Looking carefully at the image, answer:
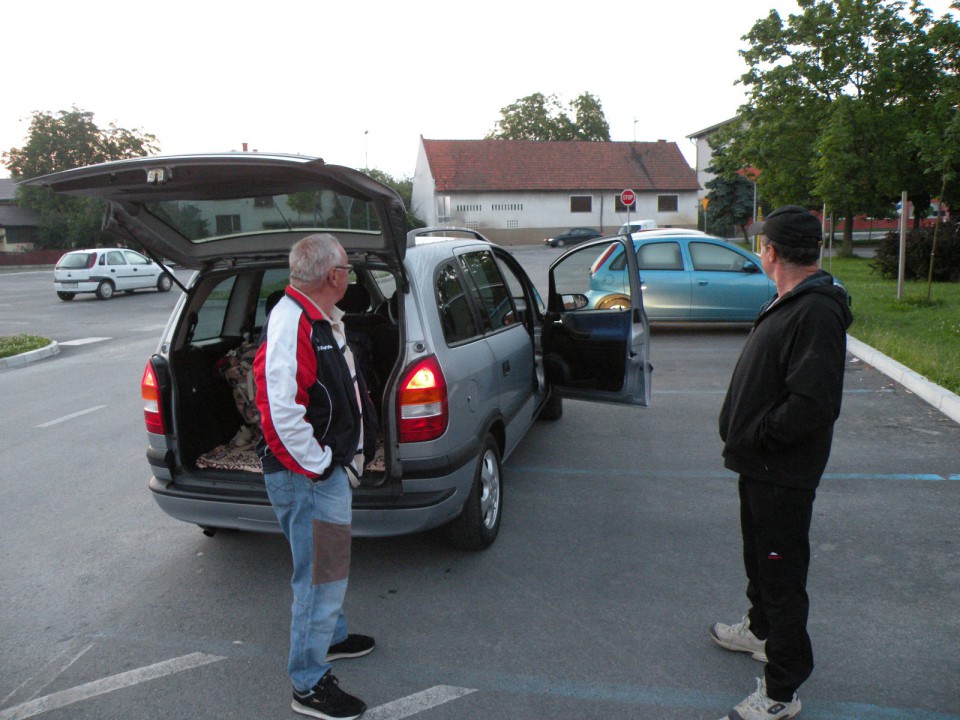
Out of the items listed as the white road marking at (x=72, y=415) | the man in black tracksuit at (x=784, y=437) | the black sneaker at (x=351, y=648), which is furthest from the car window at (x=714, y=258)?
the black sneaker at (x=351, y=648)

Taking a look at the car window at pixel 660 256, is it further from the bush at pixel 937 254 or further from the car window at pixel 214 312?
the car window at pixel 214 312

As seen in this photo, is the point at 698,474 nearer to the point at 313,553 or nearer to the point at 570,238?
the point at 313,553

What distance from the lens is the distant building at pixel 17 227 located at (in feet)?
201

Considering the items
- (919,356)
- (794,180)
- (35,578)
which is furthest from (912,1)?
(35,578)

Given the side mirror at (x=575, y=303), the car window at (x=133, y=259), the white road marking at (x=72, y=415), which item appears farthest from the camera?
the car window at (x=133, y=259)

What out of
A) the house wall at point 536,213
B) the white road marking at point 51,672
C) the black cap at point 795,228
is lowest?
the white road marking at point 51,672

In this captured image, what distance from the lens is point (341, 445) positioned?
2.91 metres

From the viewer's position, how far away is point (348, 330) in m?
4.97

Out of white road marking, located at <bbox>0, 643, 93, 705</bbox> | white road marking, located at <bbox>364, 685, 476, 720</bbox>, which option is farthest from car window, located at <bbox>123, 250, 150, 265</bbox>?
white road marking, located at <bbox>364, 685, 476, 720</bbox>

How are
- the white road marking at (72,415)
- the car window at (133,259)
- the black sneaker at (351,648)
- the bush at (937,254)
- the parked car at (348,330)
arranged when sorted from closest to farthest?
the black sneaker at (351,648) → the parked car at (348,330) → the white road marking at (72,415) → the bush at (937,254) → the car window at (133,259)

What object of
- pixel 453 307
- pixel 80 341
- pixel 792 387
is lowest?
pixel 80 341

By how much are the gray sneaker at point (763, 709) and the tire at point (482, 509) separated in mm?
1736

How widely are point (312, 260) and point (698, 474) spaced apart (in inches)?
153

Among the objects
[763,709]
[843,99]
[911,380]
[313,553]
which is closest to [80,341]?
[911,380]
